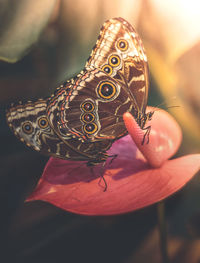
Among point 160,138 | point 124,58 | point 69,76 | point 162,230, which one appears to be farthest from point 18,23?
point 162,230

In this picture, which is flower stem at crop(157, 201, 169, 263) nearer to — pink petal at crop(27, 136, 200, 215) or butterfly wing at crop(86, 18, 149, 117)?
pink petal at crop(27, 136, 200, 215)

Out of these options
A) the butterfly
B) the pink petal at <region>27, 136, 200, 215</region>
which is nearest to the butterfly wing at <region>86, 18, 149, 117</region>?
the butterfly

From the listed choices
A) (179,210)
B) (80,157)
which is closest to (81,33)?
(80,157)

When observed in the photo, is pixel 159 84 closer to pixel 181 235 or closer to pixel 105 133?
pixel 105 133

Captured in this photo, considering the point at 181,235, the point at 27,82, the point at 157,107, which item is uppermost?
the point at 27,82

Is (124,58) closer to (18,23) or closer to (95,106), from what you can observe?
(95,106)
